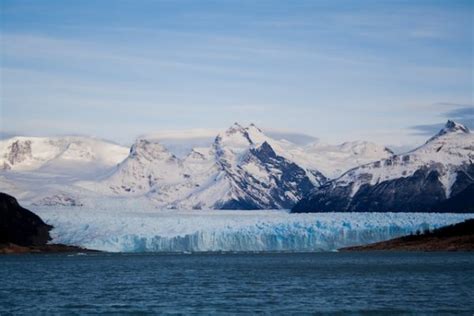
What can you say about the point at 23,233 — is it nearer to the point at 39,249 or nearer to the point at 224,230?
the point at 39,249

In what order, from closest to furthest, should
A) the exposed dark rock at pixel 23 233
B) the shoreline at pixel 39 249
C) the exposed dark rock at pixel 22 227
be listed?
the shoreline at pixel 39 249 → the exposed dark rock at pixel 23 233 → the exposed dark rock at pixel 22 227

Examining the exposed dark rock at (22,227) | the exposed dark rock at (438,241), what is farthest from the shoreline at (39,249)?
the exposed dark rock at (438,241)

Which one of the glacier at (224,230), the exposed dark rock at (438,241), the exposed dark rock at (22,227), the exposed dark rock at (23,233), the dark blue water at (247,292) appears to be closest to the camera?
the dark blue water at (247,292)

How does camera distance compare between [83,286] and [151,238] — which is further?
[151,238]

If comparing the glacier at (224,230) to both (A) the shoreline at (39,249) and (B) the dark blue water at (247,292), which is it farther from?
(B) the dark blue water at (247,292)

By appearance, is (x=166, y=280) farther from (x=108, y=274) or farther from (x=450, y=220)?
(x=450, y=220)

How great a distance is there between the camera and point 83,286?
78.1m

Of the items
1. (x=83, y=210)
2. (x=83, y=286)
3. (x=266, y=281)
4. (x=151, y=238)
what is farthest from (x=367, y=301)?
(x=83, y=210)

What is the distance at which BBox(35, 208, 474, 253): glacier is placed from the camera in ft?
538

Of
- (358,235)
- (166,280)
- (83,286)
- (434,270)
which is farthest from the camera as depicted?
(358,235)

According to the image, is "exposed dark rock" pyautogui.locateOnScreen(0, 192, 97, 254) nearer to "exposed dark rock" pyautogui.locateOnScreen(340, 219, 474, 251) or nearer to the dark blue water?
"exposed dark rock" pyautogui.locateOnScreen(340, 219, 474, 251)

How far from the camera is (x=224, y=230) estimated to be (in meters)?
166

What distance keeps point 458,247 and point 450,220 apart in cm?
1648

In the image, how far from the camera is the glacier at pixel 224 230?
164000 millimetres
